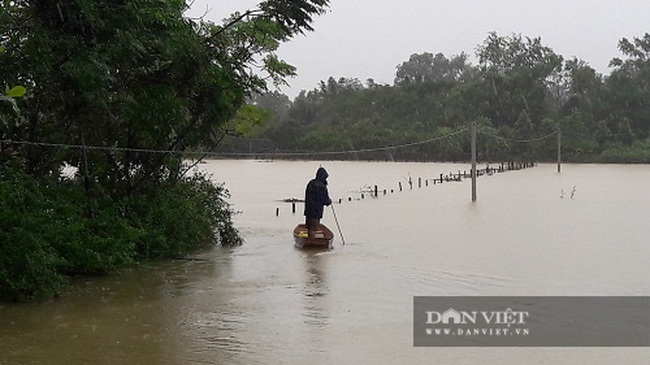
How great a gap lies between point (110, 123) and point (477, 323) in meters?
5.74

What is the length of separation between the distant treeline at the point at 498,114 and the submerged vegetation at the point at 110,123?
38.5 metres

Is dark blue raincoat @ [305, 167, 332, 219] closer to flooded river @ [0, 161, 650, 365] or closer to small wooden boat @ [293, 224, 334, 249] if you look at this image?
small wooden boat @ [293, 224, 334, 249]

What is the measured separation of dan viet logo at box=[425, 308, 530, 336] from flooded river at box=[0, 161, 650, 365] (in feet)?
1.05

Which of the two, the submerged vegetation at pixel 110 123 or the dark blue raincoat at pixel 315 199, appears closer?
the submerged vegetation at pixel 110 123

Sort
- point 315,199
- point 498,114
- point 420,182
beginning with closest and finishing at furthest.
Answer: point 315,199, point 420,182, point 498,114

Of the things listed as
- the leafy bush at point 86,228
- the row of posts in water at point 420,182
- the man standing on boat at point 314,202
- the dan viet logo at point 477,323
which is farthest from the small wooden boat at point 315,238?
the row of posts in water at point 420,182

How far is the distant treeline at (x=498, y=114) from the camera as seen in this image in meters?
60.3

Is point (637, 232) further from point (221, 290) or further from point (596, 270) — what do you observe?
point (221, 290)

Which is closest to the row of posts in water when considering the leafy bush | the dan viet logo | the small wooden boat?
the small wooden boat

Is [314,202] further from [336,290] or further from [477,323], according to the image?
[477,323]

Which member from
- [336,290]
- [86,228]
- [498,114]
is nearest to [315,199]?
[336,290]

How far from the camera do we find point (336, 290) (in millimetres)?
10164

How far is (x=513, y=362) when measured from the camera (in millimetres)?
6828

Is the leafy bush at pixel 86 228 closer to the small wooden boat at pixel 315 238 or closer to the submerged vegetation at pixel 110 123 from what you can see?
the submerged vegetation at pixel 110 123
